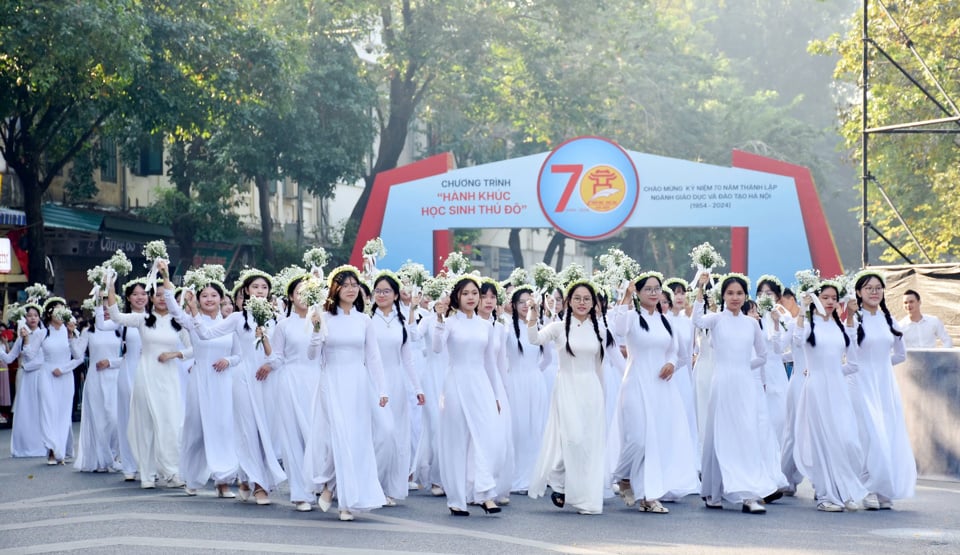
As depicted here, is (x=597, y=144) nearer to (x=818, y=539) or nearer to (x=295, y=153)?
(x=295, y=153)

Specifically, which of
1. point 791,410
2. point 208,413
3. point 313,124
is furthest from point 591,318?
point 313,124

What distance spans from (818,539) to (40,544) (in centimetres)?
490

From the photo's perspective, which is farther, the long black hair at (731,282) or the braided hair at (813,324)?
the braided hair at (813,324)

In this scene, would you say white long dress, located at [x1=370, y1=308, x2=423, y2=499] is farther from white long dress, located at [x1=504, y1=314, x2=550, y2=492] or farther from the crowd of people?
white long dress, located at [x1=504, y1=314, x2=550, y2=492]

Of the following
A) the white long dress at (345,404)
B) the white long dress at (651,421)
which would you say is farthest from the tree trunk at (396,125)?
the white long dress at (345,404)

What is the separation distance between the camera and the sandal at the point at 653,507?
463 inches

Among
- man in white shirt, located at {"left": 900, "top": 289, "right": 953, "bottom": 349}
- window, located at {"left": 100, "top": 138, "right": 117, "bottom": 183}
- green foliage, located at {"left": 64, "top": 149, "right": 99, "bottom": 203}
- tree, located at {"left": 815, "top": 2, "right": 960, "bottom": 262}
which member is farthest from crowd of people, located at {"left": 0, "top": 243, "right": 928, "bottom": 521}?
window, located at {"left": 100, "top": 138, "right": 117, "bottom": 183}

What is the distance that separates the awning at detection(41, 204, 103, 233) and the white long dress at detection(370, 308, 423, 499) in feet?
56.8

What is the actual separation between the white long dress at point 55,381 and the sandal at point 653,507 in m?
8.00

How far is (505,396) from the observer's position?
1205 cm

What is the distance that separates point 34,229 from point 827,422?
14376 millimetres

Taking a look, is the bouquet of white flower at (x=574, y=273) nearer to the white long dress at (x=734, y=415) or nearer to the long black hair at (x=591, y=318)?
the long black hair at (x=591, y=318)

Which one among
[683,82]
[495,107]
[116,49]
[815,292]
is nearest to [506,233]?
[683,82]

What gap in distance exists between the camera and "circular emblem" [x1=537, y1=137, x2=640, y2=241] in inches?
1026
